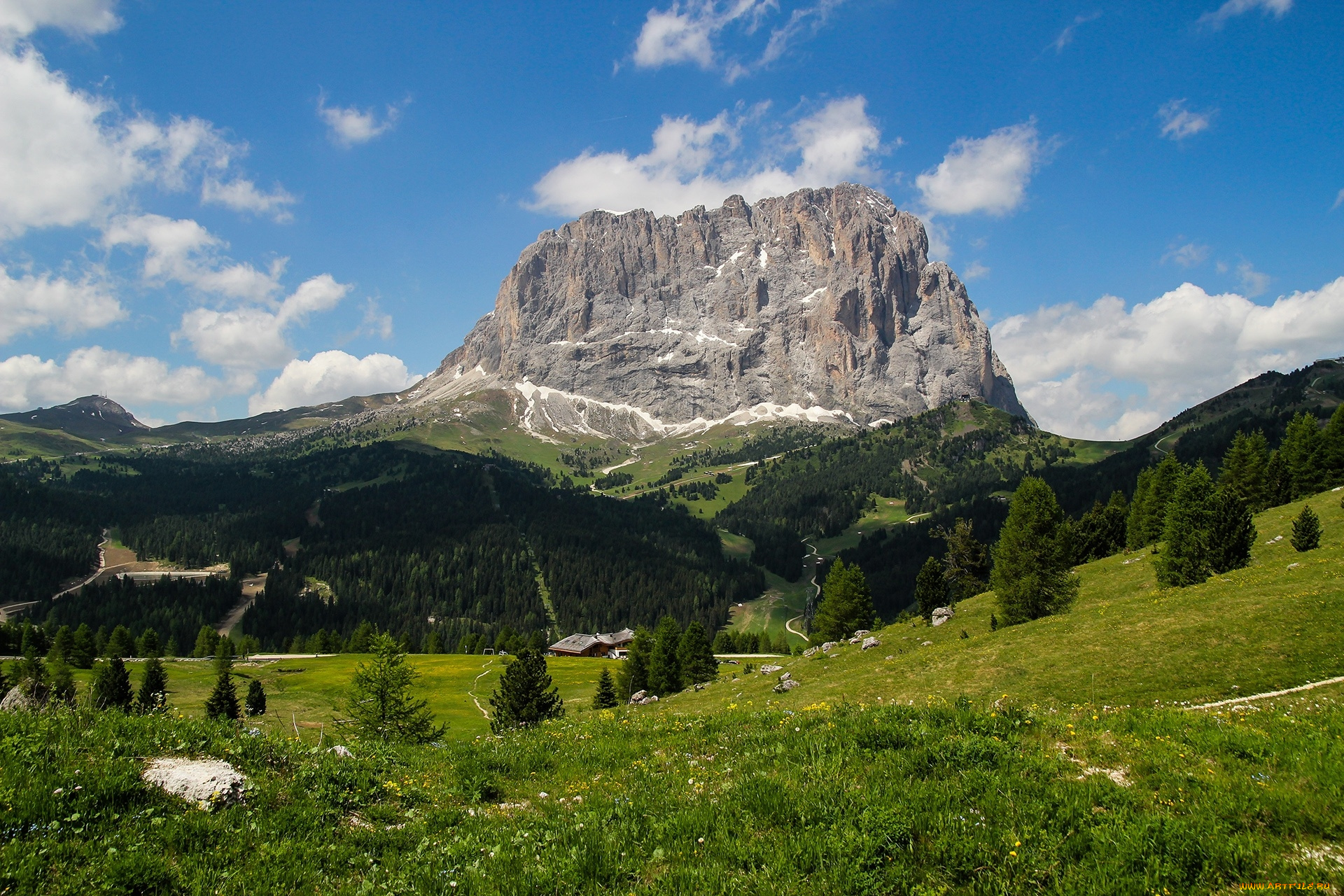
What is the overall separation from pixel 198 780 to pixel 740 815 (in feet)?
24.7

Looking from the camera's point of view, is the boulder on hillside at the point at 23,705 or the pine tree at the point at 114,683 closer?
the boulder on hillside at the point at 23,705

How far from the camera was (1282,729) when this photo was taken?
10.6 metres

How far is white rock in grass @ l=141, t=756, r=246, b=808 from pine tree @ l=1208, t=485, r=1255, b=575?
51.3 meters

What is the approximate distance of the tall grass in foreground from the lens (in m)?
6.83

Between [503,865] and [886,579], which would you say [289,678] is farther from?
[886,579]

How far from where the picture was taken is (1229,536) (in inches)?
1603

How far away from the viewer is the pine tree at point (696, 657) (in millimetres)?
64625

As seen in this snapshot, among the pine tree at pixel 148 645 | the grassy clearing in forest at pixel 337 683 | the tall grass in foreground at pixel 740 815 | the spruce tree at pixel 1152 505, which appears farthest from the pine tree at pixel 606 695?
the pine tree at pixel 148 645

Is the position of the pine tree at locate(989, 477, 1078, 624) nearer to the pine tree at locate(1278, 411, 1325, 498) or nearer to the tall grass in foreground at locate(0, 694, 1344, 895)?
the pine tree at locate(1278, 411, 1325, 498)

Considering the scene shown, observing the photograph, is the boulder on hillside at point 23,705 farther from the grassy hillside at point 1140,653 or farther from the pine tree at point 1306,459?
the pine tree at point 1306,459

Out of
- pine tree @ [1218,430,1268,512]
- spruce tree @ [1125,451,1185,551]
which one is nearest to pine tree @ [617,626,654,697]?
spruce tree @ [1125,451,1185,551]

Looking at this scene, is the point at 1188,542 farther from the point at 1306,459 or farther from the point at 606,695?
the point at 606,695

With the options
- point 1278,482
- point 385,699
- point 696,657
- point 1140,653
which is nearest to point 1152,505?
point 1278,482

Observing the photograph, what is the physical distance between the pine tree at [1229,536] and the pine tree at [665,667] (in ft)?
145
